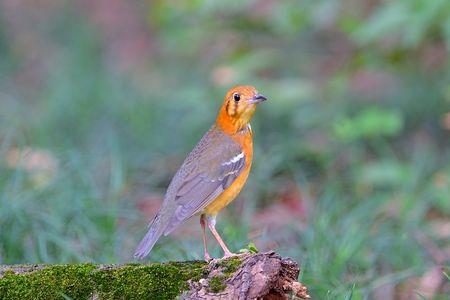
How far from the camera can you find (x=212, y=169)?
5.48m

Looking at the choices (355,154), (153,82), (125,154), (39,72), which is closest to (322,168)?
(355,154)

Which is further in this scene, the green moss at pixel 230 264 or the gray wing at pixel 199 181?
the gray wing at pixel 199 181

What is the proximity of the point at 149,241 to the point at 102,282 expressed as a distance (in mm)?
786

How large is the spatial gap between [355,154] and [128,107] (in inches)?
123

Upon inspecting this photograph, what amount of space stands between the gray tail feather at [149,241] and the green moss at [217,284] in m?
0.80

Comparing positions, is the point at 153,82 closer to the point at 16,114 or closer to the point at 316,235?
the point at 16,114

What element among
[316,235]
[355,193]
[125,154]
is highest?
[125,154]

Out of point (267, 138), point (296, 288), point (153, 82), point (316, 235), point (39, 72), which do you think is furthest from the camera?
point (39, 72)

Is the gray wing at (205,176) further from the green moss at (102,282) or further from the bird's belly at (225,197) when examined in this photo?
the green moss at (102,282)

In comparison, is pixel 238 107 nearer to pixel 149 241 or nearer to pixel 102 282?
pixel 149 241

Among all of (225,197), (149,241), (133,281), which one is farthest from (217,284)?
(225,197)

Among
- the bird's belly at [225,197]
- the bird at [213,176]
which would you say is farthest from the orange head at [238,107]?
the bird's belly at [225,197]

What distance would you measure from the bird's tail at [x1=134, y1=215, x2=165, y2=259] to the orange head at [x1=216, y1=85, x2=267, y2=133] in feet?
2.83

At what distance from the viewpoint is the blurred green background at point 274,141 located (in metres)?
6.14
